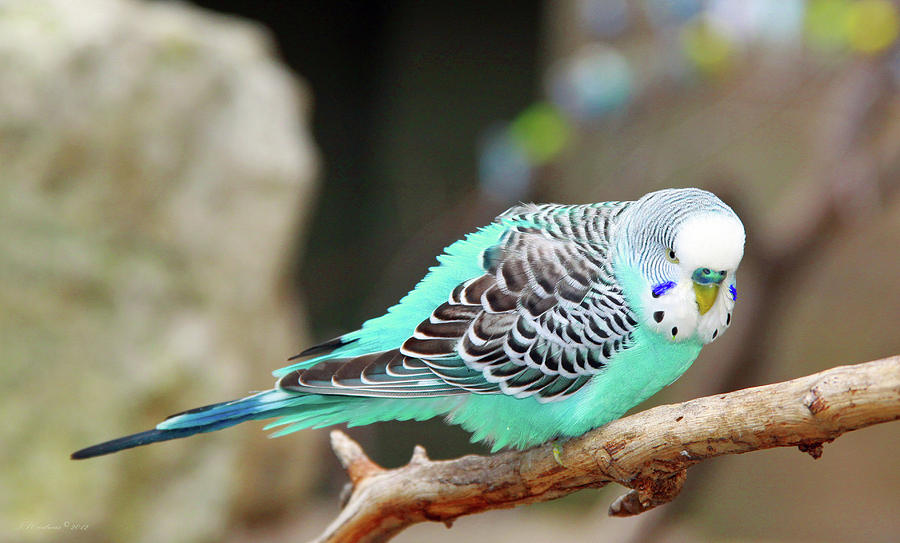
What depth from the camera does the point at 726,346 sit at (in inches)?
169

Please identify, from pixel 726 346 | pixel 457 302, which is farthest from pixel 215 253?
pixel 457 302

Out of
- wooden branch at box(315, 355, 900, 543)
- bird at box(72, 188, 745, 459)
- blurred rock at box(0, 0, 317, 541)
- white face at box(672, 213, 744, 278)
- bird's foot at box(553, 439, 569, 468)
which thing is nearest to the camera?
wooden branch at box(315, 355, 900, 543)

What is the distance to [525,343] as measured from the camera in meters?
1.90

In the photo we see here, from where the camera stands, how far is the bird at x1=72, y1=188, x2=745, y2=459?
182cm

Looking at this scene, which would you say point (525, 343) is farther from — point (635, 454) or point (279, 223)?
point (279, 223)

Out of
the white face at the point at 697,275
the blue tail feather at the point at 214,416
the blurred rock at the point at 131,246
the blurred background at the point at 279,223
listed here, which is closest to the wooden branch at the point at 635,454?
the white face at the point at 697,275

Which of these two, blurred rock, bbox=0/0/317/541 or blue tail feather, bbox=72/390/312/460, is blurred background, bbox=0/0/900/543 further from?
blue tail feather, bbox=72/390/312/460

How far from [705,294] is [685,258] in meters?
0.09

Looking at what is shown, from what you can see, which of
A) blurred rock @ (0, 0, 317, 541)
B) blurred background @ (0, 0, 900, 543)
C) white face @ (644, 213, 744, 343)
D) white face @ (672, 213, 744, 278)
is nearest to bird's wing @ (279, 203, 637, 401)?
white face @ (644, 213, 744, 343)

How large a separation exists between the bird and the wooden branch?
76 millimetres

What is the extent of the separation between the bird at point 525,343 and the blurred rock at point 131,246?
2.96 m

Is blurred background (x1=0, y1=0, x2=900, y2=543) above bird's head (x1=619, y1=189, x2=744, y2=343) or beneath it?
beneath

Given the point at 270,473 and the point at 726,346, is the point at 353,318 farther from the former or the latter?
the point at 726,346

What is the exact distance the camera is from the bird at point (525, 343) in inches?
71.5
